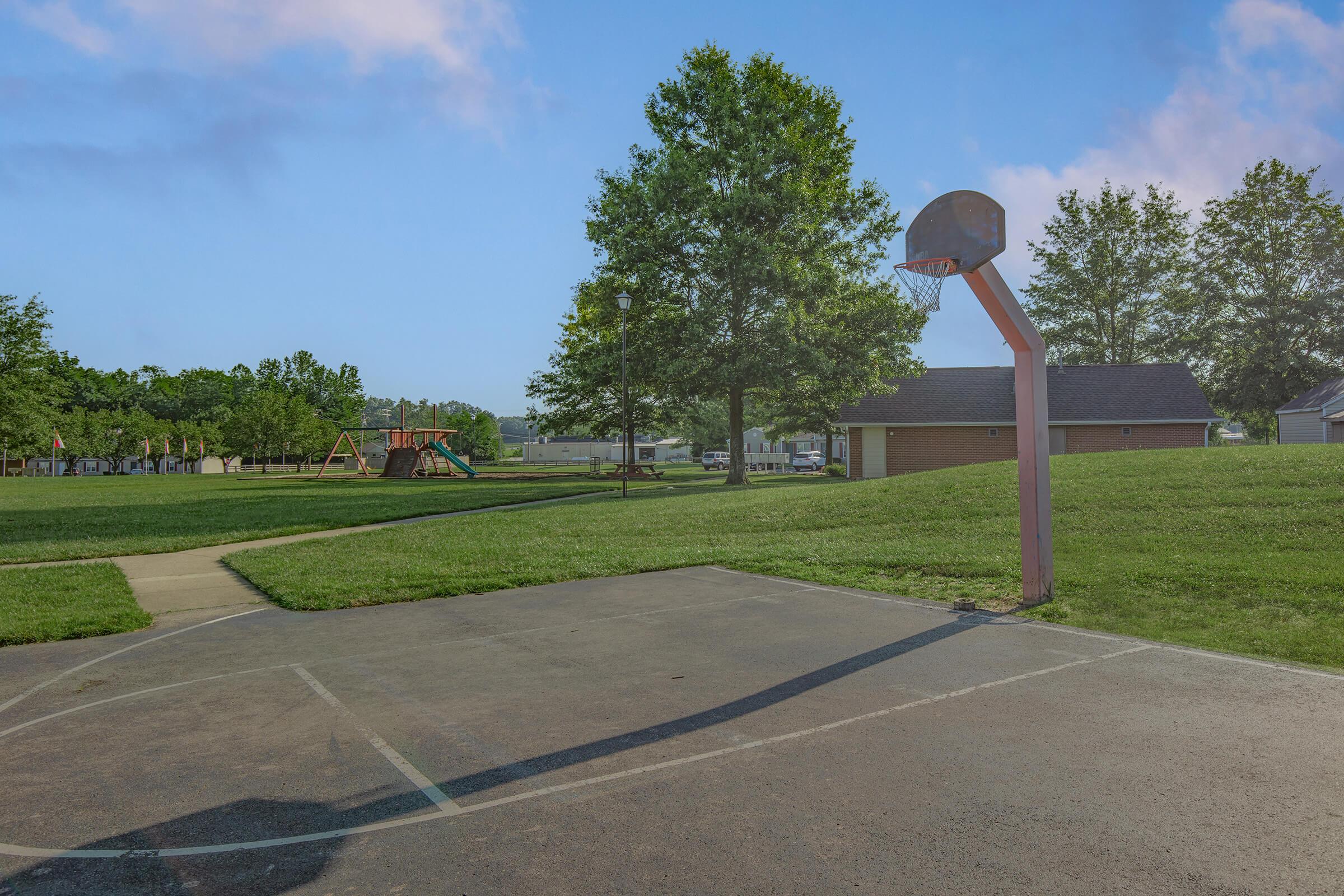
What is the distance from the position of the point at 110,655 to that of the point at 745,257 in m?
25.9

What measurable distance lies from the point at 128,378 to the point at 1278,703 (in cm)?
12181

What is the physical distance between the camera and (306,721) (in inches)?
205

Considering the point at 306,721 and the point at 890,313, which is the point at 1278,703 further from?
the point at 890,313

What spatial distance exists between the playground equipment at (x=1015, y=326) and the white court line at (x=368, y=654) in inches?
101

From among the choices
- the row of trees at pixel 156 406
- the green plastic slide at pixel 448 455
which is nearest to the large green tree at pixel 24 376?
the row of trees at pixel 156 406

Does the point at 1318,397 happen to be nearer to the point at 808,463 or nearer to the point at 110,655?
the point at 808,463

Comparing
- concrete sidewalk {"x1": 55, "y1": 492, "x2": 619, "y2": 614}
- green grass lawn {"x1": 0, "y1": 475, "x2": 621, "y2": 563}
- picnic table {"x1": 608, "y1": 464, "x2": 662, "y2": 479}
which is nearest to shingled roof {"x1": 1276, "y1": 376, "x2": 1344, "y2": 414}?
picnic table {"x1": 608, "y1": 464, "x2": 662, "y2": 479}

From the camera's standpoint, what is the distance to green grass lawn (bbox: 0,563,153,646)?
7.83 metres

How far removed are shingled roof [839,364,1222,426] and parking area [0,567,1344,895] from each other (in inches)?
1213

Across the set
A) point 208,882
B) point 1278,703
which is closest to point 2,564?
point 208,882

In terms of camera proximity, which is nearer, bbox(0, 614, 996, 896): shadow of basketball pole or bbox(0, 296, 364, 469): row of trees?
bbox(0, 614, 996, 896): shadow of basketball pole

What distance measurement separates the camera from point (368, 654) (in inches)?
276

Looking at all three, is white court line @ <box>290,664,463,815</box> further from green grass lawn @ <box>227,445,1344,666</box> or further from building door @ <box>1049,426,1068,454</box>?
building door @ <box>1049,426,1068,454</box>

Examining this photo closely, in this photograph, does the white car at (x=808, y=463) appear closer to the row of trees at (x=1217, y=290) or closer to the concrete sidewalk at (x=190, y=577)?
the row of trees at (x=1217, y=290)
